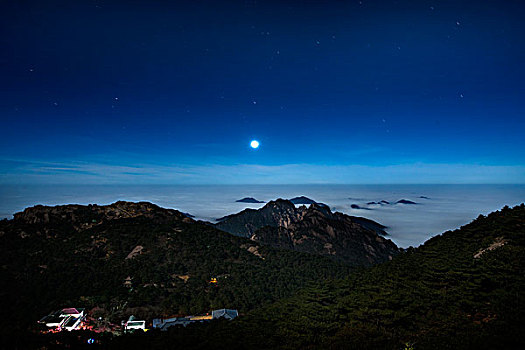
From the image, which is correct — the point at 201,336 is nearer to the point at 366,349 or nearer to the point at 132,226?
the point at 366,349

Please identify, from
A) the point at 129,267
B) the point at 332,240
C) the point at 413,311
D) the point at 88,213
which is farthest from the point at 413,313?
the point at 332,240

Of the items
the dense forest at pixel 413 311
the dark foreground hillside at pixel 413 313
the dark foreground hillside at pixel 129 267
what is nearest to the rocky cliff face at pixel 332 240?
the dark foreground hillside at pixel 129 267

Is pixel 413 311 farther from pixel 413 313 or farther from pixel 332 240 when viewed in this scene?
pixel 332 240

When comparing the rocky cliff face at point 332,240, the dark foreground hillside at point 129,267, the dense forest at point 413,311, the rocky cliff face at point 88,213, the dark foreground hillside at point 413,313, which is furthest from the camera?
the rocky cliff face at point 332,240

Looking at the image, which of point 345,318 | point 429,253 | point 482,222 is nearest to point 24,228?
point 345,318

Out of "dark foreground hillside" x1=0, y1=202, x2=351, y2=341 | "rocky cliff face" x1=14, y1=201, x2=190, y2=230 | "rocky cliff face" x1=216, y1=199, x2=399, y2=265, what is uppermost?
"rocky cliff face" x1=14, y1=201, x2=190, y2=230

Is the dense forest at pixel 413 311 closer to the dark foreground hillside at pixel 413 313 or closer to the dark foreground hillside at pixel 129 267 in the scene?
the dark foreground hillside at pixel 413 313

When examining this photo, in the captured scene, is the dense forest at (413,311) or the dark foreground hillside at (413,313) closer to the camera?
the dark foreground hillside at (413,313)

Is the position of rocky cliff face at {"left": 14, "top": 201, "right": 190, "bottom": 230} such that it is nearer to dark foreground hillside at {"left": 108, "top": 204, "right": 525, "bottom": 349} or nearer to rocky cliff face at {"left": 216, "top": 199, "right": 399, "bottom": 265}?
rocky cliff face at {"left": 216, "top": 199, "right": 399, "bottom": 265}

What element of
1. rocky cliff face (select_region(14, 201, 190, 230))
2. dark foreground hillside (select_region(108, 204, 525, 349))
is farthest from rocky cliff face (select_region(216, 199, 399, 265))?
dark foreground hillside (select_region(108, 204, 525, 349))
